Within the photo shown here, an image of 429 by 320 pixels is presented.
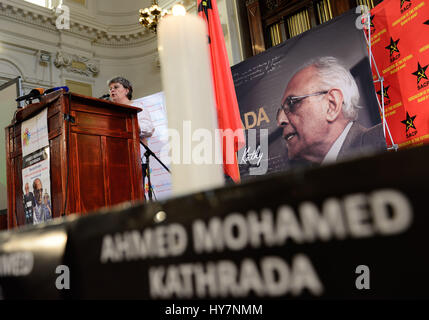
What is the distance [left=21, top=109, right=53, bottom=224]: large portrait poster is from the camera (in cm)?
198

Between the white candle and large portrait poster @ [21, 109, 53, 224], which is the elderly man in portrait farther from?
the white candle

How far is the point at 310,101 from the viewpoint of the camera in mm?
3529

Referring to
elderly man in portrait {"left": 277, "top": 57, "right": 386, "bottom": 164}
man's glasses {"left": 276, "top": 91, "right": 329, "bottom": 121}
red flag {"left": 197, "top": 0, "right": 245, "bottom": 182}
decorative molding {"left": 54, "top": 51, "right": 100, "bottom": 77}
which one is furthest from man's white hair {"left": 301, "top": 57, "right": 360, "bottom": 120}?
decorative molding {"left": 54, "top": 51, "right": 100, "bottom": 77}

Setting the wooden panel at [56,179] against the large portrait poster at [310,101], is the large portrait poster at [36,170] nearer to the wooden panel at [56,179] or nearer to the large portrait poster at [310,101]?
the wooden panel at [56,179]

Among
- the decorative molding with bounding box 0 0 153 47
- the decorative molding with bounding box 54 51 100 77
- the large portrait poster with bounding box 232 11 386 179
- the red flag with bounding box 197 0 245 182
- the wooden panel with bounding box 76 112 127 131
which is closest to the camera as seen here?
the wooden panel with bounding box 76 112 127 131

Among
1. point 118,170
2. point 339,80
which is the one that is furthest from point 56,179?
point 339,80

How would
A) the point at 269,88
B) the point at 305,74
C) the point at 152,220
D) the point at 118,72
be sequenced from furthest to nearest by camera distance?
the point at 118,72 < the point at 269,88 < the point at 305,74 < the point at 152,220

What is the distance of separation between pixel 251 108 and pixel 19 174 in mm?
2526

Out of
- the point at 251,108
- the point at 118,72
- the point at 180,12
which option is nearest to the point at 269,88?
the point at 251,108

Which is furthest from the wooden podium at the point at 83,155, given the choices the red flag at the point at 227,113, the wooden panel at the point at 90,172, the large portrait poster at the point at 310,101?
the large portrait poster at the point at 310,101

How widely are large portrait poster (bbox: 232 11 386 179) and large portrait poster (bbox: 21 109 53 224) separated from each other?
1.97 metres

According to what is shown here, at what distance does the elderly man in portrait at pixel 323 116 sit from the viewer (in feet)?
10.3
